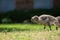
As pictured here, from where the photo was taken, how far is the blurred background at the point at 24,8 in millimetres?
27125

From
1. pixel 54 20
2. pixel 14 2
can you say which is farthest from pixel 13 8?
pixel 54 20

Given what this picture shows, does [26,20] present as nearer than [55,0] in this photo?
Yes

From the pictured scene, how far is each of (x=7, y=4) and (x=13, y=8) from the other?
0.82 meters

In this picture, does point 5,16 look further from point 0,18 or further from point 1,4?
point 1,4

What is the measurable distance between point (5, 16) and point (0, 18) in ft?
1.59

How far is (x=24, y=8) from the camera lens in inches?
1157

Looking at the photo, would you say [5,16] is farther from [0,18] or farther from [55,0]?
[55,0]

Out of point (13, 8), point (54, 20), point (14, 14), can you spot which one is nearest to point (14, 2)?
point (13, 8)

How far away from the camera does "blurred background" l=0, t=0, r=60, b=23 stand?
2712cm

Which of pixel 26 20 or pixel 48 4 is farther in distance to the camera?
pixel 48 4

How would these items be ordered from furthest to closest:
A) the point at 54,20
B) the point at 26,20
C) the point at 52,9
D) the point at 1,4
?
the point at 1,4
the point at 52,9
the point at 26,20
the point at 54,20

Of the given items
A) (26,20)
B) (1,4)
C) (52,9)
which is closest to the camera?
(26,20)

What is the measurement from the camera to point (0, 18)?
2728cm

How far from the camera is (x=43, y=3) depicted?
2970 centimetres
